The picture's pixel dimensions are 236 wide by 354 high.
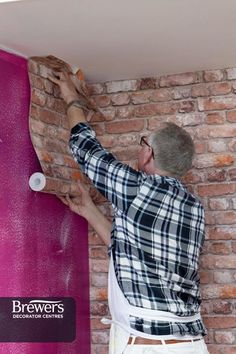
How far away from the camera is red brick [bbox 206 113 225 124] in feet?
10.8

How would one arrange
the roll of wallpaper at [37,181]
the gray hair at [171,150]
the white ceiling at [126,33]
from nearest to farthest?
the white ceiling at [126,33] → the gray hair at [171,150] → the roll of wallpaper at [37,181]

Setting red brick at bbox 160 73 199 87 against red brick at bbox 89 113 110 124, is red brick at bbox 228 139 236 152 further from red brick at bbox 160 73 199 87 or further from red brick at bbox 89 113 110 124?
red brick at bbox 89 113 110 124

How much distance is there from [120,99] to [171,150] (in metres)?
0.83

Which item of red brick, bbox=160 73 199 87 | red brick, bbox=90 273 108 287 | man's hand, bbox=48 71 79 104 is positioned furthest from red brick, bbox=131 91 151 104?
red brick, bbox=90 273 108 287

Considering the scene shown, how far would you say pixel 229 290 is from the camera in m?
3.15

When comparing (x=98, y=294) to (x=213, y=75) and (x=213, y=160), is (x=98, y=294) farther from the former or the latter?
(x=213, y=75)

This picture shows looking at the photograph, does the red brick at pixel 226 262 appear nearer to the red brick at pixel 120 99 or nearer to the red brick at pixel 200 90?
the red brick at pixel 200 90

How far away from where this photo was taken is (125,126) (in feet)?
11.2

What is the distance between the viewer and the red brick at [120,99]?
344 centimetres

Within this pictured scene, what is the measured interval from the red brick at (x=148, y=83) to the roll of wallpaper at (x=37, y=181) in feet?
2.95

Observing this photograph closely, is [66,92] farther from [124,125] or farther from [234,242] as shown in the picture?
[234,242]

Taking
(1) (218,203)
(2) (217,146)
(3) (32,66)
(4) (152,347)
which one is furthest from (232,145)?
(4) (152,347)

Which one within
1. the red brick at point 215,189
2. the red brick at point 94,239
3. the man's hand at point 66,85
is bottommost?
the red brick at point 94,239

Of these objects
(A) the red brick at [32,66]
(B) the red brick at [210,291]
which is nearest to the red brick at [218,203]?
(B) the red brick at [210,291]
